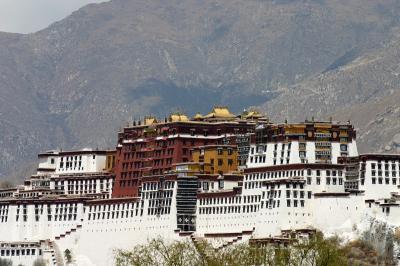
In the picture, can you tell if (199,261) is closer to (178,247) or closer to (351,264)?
(178,247)

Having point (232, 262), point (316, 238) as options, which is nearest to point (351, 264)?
point (316, 238)

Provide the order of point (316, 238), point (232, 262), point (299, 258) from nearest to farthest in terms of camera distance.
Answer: point (232, 262)
point (299, 258)
point (316, 238)

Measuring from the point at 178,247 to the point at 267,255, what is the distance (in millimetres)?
9776

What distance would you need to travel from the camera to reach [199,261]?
169 m

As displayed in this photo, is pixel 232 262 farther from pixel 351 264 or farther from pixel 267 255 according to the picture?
pixel 351 264

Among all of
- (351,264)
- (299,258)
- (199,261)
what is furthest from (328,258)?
(351,264)

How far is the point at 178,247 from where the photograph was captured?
17000cm

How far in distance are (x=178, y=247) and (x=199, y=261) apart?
2.79 metres

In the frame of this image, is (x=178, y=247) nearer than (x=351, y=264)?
Yes

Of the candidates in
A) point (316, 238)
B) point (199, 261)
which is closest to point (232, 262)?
point (199, 261)

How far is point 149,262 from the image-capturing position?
165500 mm

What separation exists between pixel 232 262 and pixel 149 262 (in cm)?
1068

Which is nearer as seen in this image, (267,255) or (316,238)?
(267,255)

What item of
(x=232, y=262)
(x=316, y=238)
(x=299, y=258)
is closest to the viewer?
(x=232, y=262)
